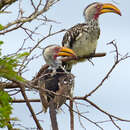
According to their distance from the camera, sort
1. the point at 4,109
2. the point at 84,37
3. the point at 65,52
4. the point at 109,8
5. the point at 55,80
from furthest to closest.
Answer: the point at 109,8 < the point at 84,37 < the point at 65,52 < the point at 55,80 < the point at 4,109

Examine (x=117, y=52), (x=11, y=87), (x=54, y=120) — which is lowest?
(x=54, y=120)

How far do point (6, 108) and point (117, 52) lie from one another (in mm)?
1504

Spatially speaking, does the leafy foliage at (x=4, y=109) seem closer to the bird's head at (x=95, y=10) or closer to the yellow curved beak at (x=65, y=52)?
the yellow curved beak at (x=65, y=52)

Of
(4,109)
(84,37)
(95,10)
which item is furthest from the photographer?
(95,10)

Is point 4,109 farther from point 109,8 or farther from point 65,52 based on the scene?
point 109,8

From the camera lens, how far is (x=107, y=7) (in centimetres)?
712

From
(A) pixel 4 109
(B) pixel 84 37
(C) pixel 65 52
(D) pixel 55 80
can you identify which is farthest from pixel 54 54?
(A) pixel 4 109

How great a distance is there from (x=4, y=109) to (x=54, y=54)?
312 centimetres

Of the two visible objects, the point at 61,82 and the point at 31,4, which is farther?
the point at 61,82

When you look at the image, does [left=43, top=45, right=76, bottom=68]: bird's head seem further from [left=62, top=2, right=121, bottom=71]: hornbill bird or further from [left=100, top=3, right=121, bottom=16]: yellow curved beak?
[left=100, top=3, right=121, bottom=16]: yellow curved beak

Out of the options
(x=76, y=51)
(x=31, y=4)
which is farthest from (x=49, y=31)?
(x=76, y=51)

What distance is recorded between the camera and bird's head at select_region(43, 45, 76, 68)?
21.0ft

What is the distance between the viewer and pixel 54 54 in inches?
259

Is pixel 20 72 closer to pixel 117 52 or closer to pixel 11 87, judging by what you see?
pixel 11 87
